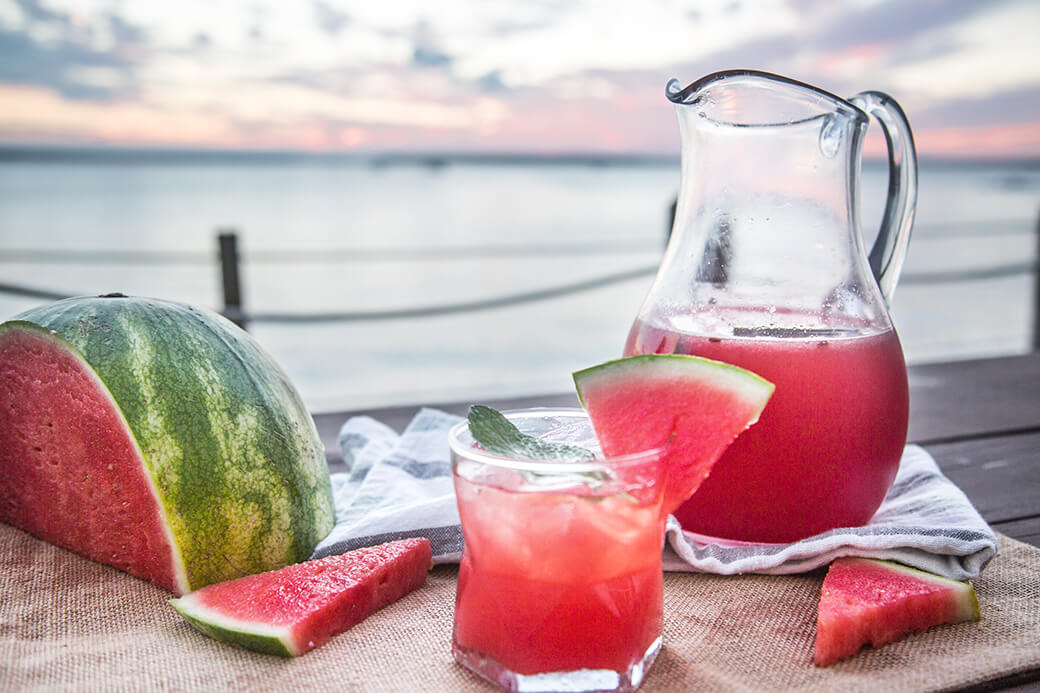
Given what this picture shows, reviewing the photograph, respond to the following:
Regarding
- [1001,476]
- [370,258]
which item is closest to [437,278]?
[370,258]

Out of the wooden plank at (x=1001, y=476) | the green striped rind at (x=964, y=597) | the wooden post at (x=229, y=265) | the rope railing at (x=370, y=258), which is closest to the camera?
the green striped rind at (x=964, y=597)

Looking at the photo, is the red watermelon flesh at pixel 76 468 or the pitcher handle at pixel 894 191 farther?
the pitcher handle at pixel 894 191

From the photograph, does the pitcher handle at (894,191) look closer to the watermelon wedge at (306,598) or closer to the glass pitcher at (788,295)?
the glass pitcher at (788,295)

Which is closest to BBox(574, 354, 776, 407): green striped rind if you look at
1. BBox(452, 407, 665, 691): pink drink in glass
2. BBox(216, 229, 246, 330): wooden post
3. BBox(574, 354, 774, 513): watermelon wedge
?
BBox(574, 354, 774, 513): watermelon wedge

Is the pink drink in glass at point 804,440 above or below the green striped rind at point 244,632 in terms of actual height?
above

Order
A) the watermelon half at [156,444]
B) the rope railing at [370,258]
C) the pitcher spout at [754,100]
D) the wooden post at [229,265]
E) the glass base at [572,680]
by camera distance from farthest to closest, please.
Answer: the wooden post at [229,265]
the rope railing at [370,258]
the pitcher spout at [754,100]
the watermelon half at [156,444]
the glass base at [572,680]

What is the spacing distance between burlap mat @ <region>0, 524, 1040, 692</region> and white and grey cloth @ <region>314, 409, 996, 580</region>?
3cm

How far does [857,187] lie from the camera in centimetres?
137

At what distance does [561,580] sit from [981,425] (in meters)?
1.40

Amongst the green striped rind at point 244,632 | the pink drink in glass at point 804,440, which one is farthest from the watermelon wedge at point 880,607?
the green striped rind at point 244,632

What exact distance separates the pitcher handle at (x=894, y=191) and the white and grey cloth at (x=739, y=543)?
0.34 meters

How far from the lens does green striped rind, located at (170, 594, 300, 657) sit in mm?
1006

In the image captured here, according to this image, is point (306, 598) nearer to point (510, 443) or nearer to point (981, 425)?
point (510, 443)

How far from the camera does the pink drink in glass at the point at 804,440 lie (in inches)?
48.9
